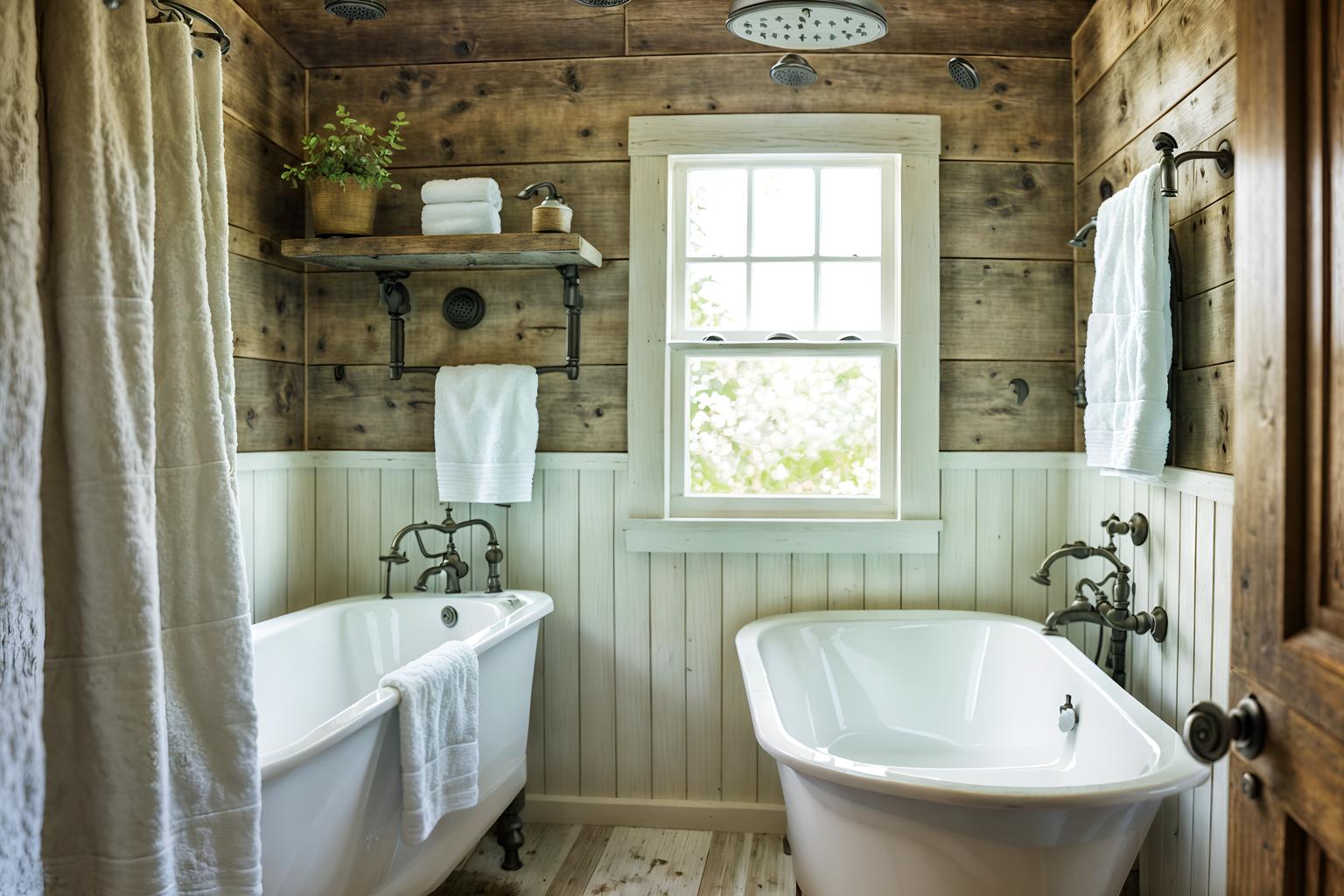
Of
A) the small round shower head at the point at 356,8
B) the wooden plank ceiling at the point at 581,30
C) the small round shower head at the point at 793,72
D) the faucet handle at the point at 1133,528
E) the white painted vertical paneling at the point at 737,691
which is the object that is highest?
the wooden plank ceiling at the point at 581,30

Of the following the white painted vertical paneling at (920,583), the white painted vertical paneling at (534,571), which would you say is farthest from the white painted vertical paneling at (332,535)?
the white painted vertical paneling at (920,583)

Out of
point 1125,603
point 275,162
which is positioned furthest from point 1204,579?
point 275,162

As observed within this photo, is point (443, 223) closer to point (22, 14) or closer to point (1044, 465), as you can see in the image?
point (22, 14)

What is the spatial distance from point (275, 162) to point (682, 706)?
189 centimetres

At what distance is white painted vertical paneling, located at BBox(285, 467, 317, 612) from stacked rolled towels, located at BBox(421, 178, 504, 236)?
2.68ft

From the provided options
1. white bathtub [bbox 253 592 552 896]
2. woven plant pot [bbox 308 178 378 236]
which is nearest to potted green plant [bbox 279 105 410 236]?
woven plant pot [bbox 308 178 378 236]

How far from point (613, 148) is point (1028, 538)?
62.7 inches

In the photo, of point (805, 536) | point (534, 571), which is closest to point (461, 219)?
point (534, 571)

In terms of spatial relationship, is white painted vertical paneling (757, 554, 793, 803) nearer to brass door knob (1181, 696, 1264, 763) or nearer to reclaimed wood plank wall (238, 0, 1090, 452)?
reclaimed wood plank wall (238, 0, 1090, 452)

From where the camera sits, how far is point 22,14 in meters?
1.14

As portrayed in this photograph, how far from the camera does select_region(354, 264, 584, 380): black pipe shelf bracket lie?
261 cm

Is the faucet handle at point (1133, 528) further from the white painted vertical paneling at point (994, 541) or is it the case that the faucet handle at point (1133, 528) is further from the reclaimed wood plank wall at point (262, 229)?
the reclaimed wood plank wall at point (262, 229)

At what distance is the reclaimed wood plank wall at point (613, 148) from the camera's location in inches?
102

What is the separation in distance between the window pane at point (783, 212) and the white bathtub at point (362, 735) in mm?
1181
